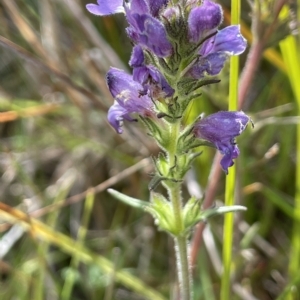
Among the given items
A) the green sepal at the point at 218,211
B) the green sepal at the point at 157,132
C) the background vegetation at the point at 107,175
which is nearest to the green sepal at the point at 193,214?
the green sepal at the point at 218,211

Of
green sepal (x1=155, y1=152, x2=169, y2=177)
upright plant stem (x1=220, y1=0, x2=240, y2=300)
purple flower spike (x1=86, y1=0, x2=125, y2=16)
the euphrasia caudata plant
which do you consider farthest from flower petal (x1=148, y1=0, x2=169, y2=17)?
green sepal (x1=155, y1=152, x2=169, y2=177)

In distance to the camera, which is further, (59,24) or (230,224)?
(59,24)

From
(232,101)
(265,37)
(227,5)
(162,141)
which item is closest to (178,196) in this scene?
(162,141)

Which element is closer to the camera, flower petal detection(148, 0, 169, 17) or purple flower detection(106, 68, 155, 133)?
flower petal detection(148, 0, 169, 17)

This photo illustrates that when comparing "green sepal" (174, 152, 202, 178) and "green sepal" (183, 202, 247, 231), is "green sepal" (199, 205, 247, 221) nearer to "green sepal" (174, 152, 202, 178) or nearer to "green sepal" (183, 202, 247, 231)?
"green sepal" (183, 202, 247, 231)

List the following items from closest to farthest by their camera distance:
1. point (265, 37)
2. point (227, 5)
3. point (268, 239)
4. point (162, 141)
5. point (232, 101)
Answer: point (162, 141) → point (232, 101) → point (265, 37) → point (268, 239) → point (227, 5)

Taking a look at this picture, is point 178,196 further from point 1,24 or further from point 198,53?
point 1,24

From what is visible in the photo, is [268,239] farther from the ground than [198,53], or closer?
closer

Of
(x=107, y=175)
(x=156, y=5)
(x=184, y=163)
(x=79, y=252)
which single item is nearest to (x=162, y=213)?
(x=184, y=163)
